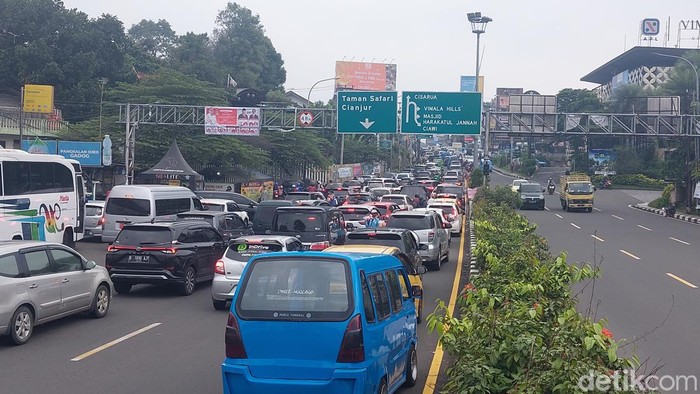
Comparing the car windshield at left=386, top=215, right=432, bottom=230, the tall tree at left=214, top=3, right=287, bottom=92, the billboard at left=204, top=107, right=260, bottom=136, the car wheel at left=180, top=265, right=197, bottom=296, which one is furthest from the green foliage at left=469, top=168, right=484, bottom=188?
the tall tree at left=214, top=3, right=287, bottom=92

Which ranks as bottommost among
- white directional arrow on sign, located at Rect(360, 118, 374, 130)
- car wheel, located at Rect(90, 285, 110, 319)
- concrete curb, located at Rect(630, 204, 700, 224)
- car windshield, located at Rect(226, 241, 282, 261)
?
concrete curb, located at Rect(630, 204, 700, 224)

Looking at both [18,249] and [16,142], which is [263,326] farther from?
[16,142]

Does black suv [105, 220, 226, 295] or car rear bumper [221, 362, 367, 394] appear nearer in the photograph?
car rear bumper [221, 362, 367, 394]

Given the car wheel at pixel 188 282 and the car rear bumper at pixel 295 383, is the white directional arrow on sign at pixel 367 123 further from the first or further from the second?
the car rear bumper at pixel 295 383

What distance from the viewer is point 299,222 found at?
63.8ft

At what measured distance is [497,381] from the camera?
5367 mm

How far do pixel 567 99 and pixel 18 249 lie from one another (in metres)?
114

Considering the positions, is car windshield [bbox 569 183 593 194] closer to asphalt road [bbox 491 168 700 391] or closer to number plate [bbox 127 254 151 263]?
asphalt road [bbox 491 168 700 391]

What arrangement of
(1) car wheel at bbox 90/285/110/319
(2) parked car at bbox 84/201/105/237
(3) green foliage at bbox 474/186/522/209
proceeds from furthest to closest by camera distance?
(3) green foliage at bbox 474/186/522/209
(2) parked car at bbox 84/201/105/237
(1) car wheel at bbox 90/285/110/319

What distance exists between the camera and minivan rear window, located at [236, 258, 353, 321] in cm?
715

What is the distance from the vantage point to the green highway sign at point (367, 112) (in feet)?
126

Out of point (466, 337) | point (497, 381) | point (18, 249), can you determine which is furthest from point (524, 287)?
point (18, 249)

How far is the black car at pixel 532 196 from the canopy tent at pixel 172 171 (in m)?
23.1

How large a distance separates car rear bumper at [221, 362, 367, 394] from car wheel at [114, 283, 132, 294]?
1017 cm
